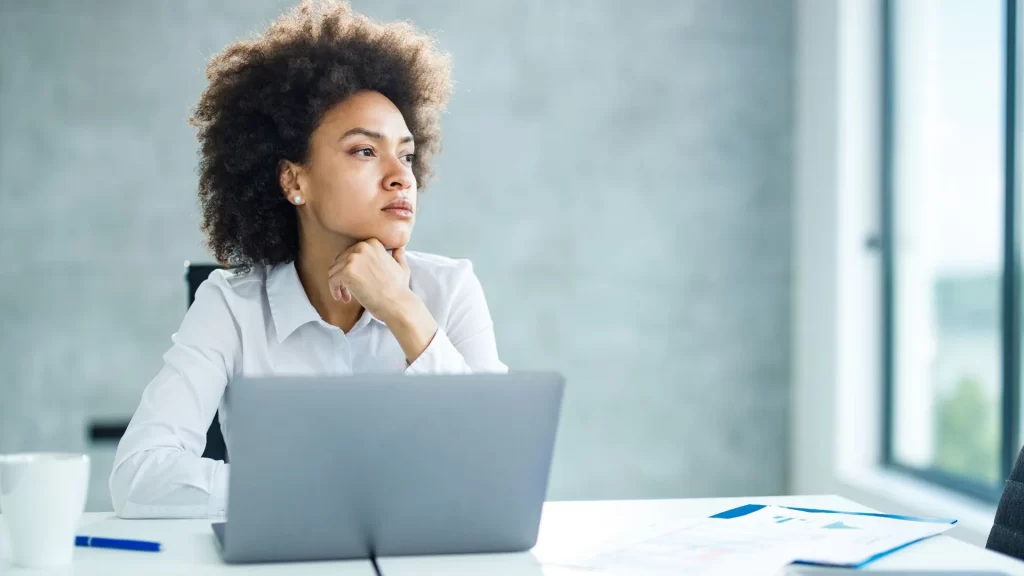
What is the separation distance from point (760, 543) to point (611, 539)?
0.16 m

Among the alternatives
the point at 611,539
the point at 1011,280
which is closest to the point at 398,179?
the point at 611,539

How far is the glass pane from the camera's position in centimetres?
289

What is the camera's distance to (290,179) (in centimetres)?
192

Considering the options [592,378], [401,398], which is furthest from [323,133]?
[592,378]

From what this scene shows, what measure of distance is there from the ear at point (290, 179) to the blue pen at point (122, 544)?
95 cm

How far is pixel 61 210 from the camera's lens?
313cm

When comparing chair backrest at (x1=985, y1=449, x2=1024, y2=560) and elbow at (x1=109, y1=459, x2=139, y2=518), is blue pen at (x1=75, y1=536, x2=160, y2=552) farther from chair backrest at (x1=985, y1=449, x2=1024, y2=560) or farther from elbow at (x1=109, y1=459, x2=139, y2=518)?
chair backrest at (x1=985, y1=449, x2=1024, y2=560)

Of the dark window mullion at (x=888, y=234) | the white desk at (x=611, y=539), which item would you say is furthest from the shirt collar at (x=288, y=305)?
the dark window mullion at (x=888, y=234)

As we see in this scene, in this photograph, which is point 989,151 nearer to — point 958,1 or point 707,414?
point 958,1

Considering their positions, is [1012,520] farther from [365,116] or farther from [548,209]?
[548,209]

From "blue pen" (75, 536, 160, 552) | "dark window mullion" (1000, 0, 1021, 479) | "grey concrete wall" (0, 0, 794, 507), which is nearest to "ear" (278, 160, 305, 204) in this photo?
"blue pen" (75, 536, 160, 552)

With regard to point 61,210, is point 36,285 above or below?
below

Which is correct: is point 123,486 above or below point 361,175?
below

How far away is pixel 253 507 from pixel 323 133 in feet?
3.47
